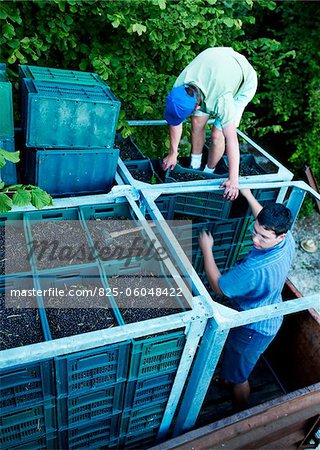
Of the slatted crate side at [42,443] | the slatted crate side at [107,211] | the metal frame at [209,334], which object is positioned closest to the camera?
the metal frame at [209,334]

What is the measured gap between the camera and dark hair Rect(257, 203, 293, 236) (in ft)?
7.66

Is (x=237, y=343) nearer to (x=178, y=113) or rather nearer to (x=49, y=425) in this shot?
(x=49, y=425)

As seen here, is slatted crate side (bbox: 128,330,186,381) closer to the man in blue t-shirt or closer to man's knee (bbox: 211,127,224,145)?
the man in blue t-shirt

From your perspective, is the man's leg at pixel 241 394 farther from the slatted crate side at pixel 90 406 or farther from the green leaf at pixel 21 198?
the green leaf at pixel 21 198

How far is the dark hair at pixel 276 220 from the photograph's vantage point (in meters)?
2.34

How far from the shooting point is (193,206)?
347 cm

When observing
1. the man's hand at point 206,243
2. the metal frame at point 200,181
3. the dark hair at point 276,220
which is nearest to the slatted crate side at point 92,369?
the man's hand at point 206,243

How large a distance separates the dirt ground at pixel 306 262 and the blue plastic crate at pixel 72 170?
3.16 meters

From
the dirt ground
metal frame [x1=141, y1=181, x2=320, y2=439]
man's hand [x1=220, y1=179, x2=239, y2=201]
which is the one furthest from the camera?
the dirt ground

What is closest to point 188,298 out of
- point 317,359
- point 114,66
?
point 317,359

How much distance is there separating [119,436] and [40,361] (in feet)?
3.49

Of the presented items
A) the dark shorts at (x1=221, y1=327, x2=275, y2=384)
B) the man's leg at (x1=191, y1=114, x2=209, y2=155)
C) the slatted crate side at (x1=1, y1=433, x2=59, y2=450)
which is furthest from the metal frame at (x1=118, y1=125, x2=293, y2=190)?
the slatted crate side at (x1=1, y1=433, x2=59, y2=450)

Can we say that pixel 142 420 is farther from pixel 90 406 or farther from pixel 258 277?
pixel 258 277

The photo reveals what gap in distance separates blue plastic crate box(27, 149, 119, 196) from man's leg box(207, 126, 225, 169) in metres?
1.13
